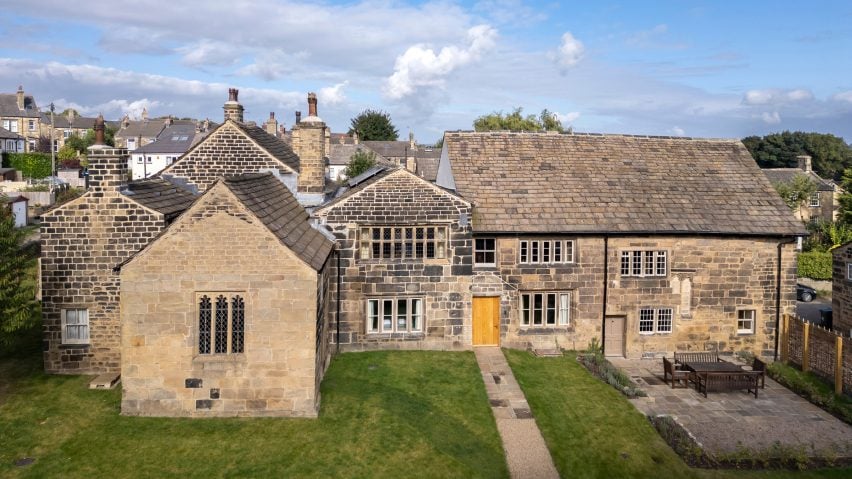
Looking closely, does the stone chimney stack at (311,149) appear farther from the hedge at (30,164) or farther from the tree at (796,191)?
the hedge at (30,164)

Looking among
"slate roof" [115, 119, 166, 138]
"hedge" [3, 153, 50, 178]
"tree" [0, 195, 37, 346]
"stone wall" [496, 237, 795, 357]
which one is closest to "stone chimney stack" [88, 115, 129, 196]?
"tree" [0, 195, 37, 346]

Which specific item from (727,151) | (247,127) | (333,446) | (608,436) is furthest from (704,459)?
(247,127)

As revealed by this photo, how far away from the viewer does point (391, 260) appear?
23.3 metres

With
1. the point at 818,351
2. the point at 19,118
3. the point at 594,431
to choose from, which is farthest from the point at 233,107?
the point at 19,118

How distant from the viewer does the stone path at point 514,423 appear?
48.0 feet

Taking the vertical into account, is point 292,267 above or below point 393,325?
above

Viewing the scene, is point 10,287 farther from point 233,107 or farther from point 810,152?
point 810,152

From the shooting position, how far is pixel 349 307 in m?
23.3

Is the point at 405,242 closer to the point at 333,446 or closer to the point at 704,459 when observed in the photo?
the point at 333,446

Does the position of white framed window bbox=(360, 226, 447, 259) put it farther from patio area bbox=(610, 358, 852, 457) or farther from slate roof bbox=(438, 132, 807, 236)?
patio area bbox=(610, 358, 852, 457)

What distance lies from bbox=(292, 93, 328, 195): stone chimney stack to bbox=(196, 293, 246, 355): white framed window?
1014cm

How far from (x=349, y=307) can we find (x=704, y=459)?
13.1 m

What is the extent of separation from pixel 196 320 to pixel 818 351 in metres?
22.0

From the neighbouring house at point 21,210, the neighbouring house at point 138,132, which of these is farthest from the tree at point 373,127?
the neighbouring house at point 21,210
